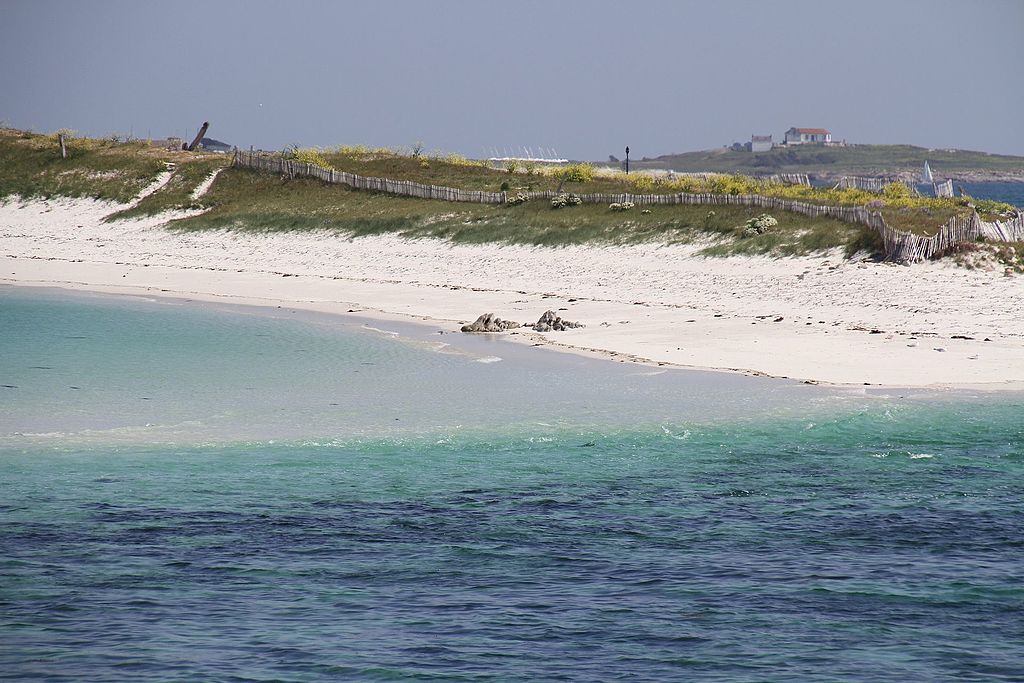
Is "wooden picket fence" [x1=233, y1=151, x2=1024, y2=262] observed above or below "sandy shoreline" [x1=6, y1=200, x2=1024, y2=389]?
above

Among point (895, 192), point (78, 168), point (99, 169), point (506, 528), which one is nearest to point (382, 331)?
point (506, 528)

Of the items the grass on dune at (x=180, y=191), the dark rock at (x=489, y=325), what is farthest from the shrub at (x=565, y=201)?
the grass on dune at (x=180, y=191)

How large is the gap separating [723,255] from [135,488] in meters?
26.8

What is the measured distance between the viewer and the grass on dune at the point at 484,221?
41031mm

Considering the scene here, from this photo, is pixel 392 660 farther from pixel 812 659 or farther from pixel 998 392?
pixel 998 392

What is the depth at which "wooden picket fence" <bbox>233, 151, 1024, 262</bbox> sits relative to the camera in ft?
118

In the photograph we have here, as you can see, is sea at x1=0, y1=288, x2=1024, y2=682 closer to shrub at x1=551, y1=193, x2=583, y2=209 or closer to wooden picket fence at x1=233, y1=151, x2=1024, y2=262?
wooden picket fence at x1=233, y1=151, x2=1024, y2=262

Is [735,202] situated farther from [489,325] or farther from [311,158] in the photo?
[311,158]

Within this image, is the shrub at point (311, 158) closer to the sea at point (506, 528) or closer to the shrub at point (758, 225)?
the shrub at point (758, 225)

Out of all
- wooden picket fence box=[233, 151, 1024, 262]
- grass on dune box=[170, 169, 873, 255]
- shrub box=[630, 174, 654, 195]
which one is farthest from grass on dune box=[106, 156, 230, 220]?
shrub box=[630, 174, 654, 195]

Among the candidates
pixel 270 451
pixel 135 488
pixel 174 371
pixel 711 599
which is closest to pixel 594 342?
pixel 174 371

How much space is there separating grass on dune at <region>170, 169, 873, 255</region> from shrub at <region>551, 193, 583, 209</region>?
35 cm

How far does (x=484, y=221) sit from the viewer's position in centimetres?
5084

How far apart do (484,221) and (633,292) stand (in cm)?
1361
